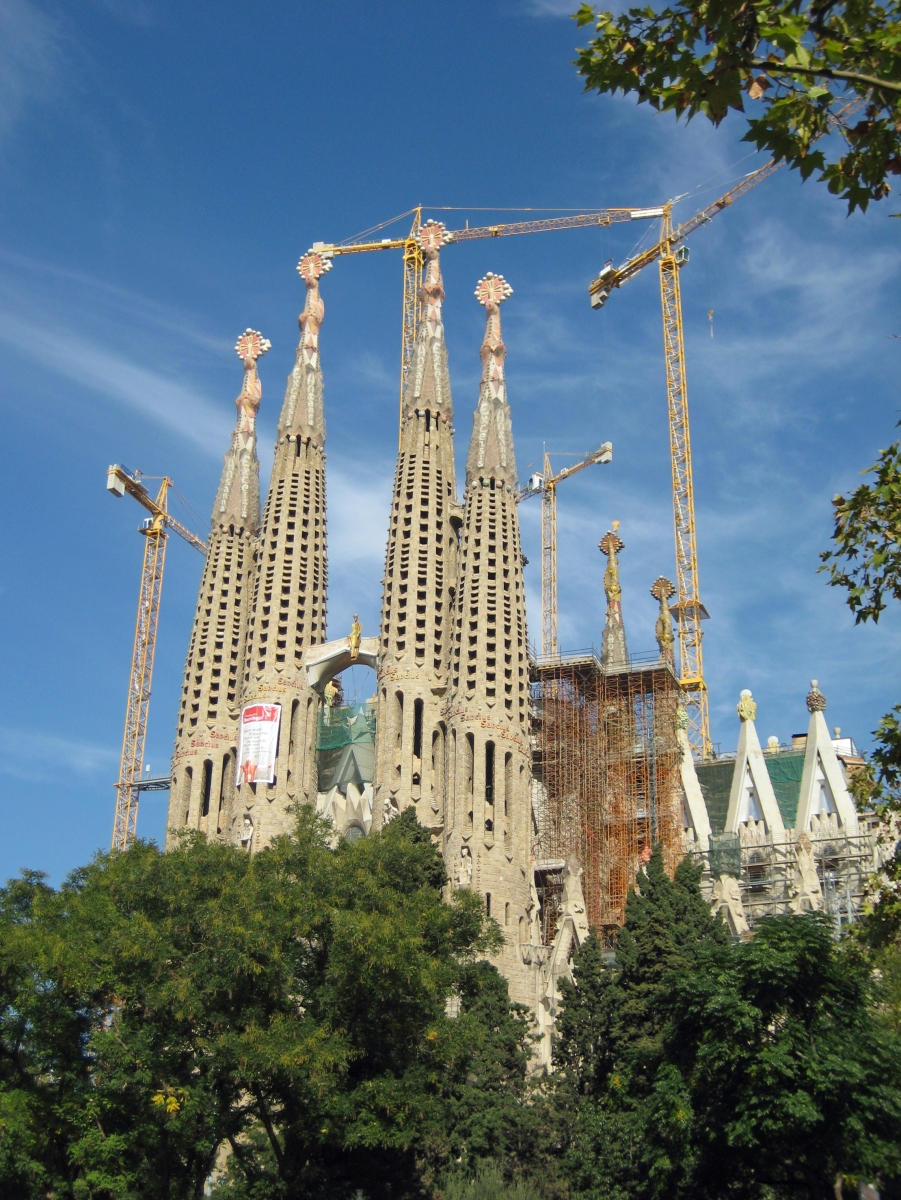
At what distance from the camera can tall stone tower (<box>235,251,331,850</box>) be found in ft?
158

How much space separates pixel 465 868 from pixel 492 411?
57.4 ft

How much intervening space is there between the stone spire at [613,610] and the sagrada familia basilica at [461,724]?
4.16 meters

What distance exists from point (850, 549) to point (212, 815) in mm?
39069

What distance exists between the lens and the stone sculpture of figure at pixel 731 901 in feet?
149

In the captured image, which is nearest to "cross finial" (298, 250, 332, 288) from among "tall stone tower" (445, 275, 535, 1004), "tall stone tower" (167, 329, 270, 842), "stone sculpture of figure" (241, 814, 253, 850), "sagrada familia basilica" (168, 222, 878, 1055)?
"sagrada familia basilica" (168, 222, 878, 1055)

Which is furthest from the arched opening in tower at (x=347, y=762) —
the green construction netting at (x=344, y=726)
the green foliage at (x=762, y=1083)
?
the green foliage at (x=762, y=1083)

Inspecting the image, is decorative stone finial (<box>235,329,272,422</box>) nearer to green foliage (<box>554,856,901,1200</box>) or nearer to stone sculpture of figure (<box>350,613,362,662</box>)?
stone sculpture of figure (<box>350,613,362,662</box>)

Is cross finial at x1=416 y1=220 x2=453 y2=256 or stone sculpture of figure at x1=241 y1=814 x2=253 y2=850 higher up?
cross finial at x1=416 y1=220 x2=453 y2=256

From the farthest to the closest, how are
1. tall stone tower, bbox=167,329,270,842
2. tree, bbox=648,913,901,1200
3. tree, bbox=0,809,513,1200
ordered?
1. tall stone tower, bbox=167,329,270,842
2. tree, bbox=0,809,513,1200
3. tree, bbox=648,913,901,1200

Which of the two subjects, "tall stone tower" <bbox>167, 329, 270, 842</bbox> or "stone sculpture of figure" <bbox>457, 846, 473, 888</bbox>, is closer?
"stone sculpture of figure" <bbox>457, 846, 473, 888</bbox>

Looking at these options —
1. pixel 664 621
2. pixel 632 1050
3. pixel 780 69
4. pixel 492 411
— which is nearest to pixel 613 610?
pixel 664 621

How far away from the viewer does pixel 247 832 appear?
155 feet

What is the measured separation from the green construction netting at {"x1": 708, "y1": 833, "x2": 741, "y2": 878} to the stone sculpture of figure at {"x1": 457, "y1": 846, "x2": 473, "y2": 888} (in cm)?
A: 1024

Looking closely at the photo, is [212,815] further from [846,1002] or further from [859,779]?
[859,779]
